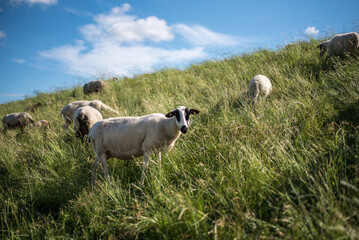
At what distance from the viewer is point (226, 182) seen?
8.35ft

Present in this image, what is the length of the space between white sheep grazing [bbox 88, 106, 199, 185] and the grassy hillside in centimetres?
29

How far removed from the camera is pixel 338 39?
601cm

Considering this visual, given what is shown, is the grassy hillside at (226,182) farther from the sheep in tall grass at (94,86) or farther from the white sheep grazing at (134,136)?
the sheep in tall grass at (94,86)

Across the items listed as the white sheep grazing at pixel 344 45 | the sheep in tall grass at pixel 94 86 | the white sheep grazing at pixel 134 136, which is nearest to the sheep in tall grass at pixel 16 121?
the sheep in tall grass at pixel 94 86

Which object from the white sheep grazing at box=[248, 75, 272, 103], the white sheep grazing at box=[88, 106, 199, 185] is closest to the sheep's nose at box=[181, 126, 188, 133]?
the white sheep grazing at box=[88, 106, 199, 185]

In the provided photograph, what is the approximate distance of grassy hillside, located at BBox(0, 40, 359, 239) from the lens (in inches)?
77.4

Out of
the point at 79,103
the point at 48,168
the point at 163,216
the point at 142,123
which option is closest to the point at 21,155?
the point at 48,168

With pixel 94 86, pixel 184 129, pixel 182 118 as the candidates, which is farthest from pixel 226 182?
pixel 94 86

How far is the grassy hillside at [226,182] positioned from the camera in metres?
1.96

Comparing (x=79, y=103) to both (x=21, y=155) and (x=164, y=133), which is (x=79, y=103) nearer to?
(x=21, y=155)

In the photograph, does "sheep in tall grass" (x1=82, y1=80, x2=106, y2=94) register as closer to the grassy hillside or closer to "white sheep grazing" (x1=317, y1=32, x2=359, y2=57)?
the grassy hillside

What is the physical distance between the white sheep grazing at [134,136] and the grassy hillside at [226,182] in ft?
0.95

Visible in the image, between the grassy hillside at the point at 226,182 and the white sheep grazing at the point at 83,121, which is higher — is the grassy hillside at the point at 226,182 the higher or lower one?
the lower one

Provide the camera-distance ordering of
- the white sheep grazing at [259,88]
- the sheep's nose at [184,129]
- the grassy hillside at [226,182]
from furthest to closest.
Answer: the white sheep grazing at [259,88]
the sheep's nose at [184,129]
the grassy hillside at [226,182]
